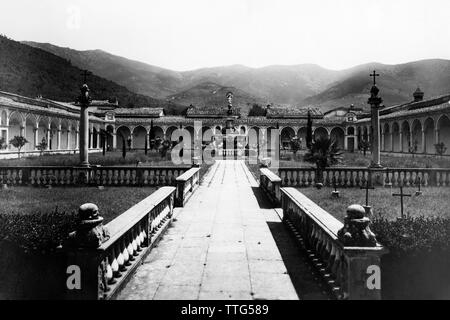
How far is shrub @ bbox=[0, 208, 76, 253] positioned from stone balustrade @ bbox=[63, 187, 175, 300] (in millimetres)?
473

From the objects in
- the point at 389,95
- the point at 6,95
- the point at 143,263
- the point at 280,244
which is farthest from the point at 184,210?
the point at 389,95

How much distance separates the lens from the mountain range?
357 ft

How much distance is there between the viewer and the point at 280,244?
7.03 meters

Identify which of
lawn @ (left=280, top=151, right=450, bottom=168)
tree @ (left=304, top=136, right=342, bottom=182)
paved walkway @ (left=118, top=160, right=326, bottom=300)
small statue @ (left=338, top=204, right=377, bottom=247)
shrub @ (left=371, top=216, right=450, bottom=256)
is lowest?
paved walkway @ (left=118, top=160, right=326, bottom=300)

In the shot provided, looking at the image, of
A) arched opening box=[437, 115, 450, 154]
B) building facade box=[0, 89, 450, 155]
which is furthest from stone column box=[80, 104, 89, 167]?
arched opening box=[437, 115, 450, 154]

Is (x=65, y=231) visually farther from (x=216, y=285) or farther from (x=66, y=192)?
(x=66, y=192)

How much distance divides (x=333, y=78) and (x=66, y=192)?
6688 inches

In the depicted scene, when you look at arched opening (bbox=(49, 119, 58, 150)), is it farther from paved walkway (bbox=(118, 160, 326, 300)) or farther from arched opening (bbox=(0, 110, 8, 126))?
paved walkway (bbox=(118, 160, 326, 300))

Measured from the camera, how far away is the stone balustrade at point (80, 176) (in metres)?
15.6

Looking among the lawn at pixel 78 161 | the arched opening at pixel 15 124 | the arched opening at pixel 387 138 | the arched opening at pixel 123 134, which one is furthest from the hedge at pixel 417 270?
the arched opening at pixel 123 134

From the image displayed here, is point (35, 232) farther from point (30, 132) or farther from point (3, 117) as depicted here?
point (30, 132)

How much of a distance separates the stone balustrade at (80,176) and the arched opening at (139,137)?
46.7 m

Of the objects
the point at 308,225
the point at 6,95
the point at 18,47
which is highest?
the point at 18,47

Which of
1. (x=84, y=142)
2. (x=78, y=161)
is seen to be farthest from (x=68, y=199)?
(x=78, y=161)
